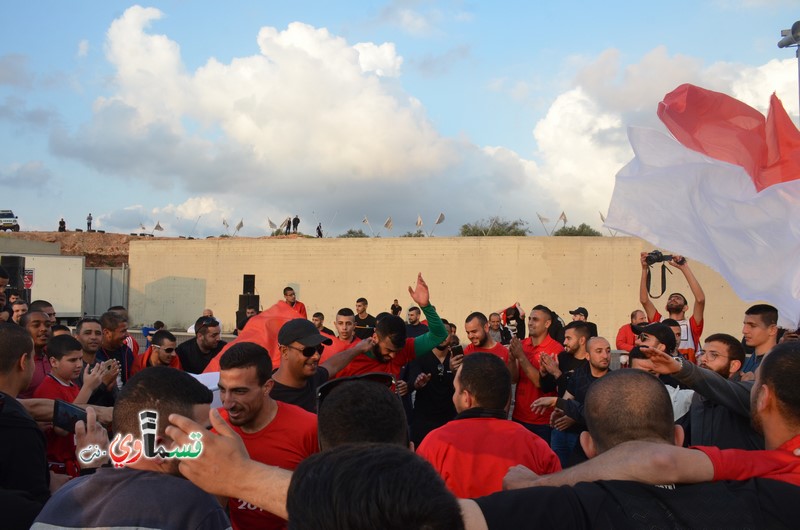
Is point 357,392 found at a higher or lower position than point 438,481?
lower

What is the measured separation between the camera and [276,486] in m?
1.93

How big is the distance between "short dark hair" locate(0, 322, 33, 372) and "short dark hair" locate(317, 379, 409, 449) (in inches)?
73.1

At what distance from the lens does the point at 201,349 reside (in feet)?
27.2

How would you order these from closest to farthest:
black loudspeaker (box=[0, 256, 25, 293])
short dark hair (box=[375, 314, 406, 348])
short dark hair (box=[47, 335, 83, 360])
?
short dark hair (box=[47, 335, 83, 360])
short dark hair (box=[375, 314, 406, 348])
black loudspeaker (box=[0, 256, 25, 293])

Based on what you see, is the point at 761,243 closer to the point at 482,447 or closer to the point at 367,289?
the point at 482,447

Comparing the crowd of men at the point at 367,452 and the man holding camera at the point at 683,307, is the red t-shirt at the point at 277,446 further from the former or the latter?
the man holding camera at the point at 683,307

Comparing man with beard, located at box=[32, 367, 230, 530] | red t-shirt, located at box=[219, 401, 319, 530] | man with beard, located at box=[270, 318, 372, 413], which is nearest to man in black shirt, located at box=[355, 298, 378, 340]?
man with beard, located at box=[270, 318, 372, 413]

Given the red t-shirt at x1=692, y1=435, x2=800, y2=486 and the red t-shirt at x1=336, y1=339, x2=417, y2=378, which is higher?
the red t-shirt at x1=692, y1=435, x2=800, y2=486

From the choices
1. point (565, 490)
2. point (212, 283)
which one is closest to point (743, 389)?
point (565, 490)

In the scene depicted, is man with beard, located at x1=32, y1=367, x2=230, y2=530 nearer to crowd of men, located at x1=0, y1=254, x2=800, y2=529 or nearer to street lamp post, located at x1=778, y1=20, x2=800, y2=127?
crowd of men, located at x1=0, y1=254, x2=800, y2=529

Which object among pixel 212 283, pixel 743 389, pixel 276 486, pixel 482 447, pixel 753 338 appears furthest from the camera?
pixel 212 283

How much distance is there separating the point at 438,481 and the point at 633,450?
1.43 m

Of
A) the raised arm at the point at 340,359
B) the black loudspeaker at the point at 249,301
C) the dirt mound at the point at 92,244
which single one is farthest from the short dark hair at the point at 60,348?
the dirt mound at the point at 92,244

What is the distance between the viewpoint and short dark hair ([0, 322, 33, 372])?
3598mm
